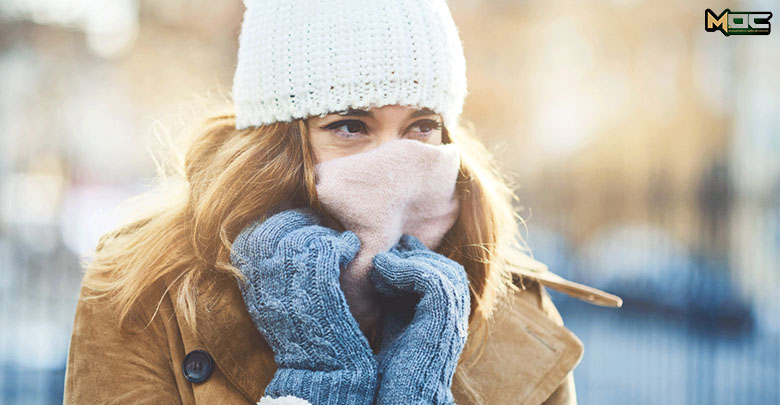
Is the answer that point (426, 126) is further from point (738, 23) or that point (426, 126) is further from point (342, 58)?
point (738, 23)

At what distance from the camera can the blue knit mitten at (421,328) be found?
149cm

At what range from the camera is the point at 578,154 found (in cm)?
1590

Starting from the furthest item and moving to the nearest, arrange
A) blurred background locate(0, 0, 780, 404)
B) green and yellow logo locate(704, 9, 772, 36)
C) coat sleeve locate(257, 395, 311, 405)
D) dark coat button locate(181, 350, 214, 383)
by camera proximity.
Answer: blurred background locate(0, 0, 780, 404), green and yellow logo locate(704, 9, 772, 36), dark coat button locate(181, 350, 214, 383), coat sleeve locate(257, 395, 311, 405)

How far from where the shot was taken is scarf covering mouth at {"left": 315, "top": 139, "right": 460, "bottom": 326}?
1.69 metres

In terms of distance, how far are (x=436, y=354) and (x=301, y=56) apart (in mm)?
860

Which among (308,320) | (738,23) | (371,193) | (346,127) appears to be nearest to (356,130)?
(346,127)

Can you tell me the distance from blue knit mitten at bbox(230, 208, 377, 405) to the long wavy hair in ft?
0.47

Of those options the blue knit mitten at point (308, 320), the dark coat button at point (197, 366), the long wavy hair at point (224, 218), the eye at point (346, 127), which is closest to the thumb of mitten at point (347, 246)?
the blue knit mitten at point (308, 320)

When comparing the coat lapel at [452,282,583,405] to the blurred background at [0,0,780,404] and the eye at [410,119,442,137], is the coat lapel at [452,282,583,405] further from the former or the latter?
the blurred background at [0,0,780,404]

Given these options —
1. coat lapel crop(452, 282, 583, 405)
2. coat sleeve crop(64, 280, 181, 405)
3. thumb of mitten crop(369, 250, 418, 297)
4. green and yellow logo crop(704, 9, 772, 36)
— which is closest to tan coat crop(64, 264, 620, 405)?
coat sleeve crop(64, 280, 181, 405)

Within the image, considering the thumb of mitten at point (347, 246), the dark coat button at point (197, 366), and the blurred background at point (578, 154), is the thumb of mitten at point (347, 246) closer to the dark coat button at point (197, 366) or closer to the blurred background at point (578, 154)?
the dark coat button at point (197, 366)

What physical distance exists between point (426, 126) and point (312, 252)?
573 mm

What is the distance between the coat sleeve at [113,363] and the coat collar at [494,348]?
0.46 feet

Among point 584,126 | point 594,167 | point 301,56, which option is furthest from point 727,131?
point 301,56
